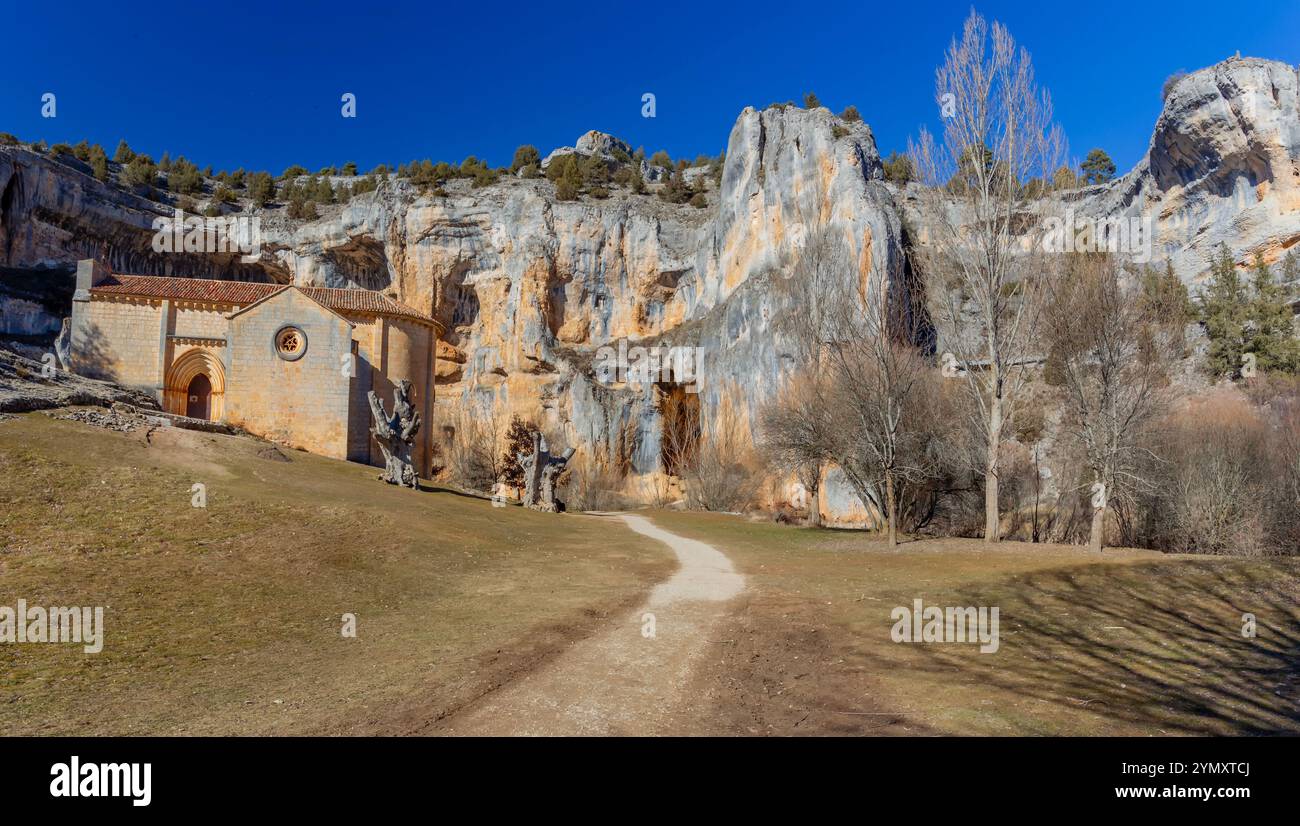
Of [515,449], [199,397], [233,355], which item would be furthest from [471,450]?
[233,355]

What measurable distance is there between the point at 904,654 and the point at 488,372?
51.3 metres

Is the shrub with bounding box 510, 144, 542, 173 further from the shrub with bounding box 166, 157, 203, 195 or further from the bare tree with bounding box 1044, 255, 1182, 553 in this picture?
the bare tree with bounding box 1044, 255, 1182, 553

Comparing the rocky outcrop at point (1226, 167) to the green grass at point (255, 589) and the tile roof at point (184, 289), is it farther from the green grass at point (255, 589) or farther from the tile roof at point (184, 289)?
the tile roof at point (184, 289)

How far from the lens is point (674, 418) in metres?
54.1

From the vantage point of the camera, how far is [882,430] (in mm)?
21969

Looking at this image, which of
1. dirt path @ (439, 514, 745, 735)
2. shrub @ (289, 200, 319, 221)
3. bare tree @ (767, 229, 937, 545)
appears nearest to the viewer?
dirt path @ (439, 514, 745, 735)

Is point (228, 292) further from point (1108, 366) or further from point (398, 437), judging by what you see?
point (1108, 366)

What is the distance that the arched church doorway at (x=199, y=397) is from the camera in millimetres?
36156

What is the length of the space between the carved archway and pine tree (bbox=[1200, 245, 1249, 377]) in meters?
52.7

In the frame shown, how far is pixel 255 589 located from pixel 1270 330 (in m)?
46.2

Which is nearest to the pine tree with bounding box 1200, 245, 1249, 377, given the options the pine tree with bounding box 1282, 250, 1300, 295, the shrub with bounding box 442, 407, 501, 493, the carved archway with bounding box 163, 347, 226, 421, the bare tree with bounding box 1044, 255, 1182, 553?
the pine tree with bounding box 1282, 250, 1300, 295

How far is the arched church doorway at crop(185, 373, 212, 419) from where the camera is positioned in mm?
36156
